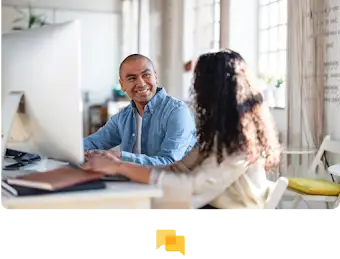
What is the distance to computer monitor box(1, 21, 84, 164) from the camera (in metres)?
1.28

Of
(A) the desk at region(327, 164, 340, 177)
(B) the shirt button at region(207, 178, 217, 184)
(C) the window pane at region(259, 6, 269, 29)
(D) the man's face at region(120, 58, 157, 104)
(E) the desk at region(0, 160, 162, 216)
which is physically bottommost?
(E) the desk at region(0, 160, 162, 216)

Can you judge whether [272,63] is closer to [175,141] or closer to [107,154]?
[175,141]

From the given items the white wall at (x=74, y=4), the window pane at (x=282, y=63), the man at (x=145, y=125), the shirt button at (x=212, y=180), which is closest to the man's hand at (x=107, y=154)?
the man at (x=145, y=125)

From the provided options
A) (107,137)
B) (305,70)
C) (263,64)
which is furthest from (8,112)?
(305,70)

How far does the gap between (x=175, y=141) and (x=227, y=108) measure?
0.16 metres

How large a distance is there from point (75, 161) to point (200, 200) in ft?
1.05

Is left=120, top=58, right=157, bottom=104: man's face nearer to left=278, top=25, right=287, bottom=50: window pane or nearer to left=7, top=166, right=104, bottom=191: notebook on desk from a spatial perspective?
left=7, top=166, right=104, bottom=191: notebook on desk

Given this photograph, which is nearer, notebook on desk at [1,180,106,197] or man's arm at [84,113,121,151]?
notebook on desk at [1,180,106,197]

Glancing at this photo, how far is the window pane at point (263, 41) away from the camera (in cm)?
141

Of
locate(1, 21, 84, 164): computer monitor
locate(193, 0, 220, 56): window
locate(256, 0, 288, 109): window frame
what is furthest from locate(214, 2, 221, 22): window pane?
locate(1, 21, 84, 164): computer monitor

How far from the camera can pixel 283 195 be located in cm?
140

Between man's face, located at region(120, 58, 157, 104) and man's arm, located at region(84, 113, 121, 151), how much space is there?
0.08m

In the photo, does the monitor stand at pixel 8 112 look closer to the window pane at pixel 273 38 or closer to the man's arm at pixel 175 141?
the man's arm at pixel 175 141
